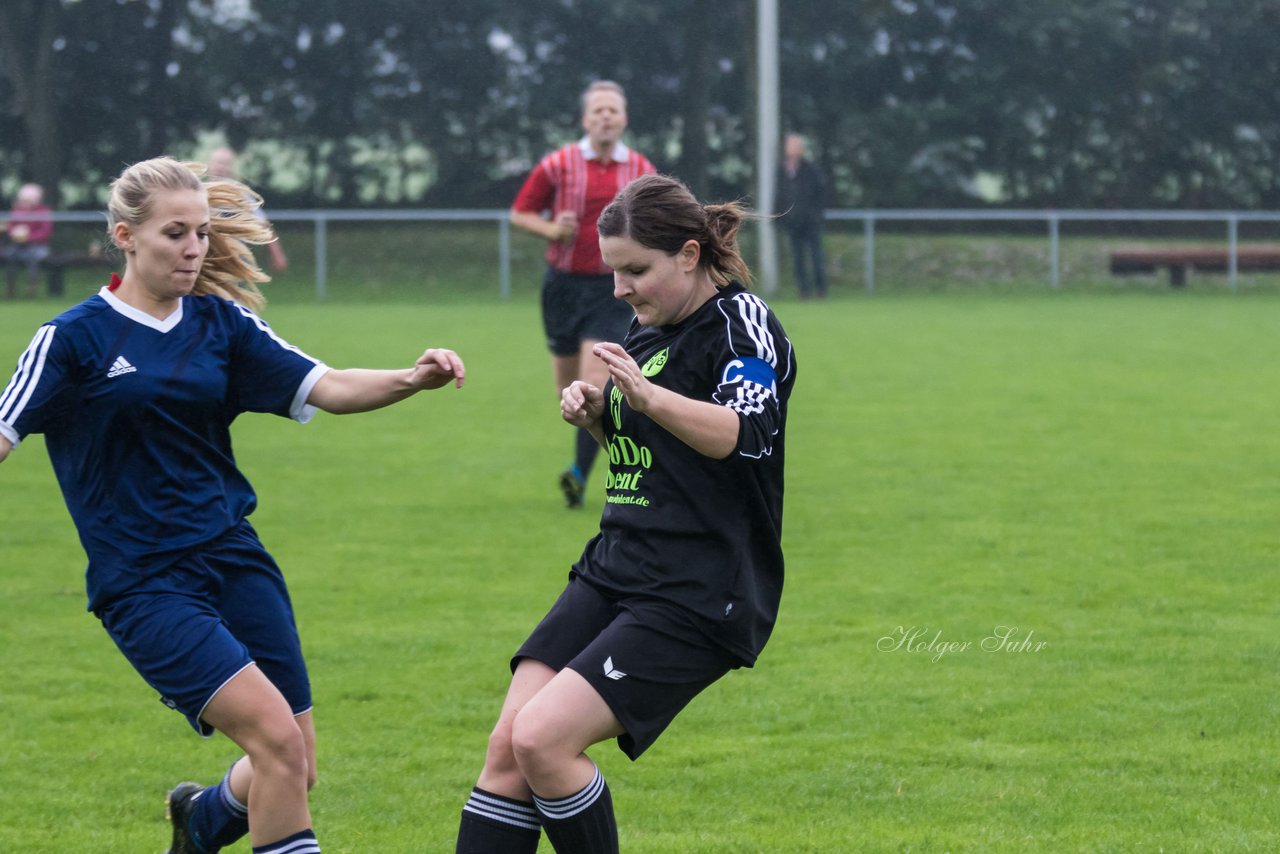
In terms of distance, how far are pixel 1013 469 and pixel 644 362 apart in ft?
20.7

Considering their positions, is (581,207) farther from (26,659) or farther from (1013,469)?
(26,659)

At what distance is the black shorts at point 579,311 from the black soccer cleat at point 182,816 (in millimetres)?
4886

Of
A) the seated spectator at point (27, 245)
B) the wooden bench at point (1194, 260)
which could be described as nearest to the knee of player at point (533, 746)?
the seated spectator at point (27, 245)

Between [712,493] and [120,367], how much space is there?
124 centimetres

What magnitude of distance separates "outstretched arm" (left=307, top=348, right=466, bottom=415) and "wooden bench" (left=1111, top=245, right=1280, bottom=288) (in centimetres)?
2497

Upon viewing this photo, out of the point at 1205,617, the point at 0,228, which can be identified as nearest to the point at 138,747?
the point at 1205,617

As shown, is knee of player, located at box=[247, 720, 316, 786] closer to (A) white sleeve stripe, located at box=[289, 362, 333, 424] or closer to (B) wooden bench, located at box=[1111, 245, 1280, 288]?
(A) white sleeve stripe, located at box=[289, 362, 333, 424]

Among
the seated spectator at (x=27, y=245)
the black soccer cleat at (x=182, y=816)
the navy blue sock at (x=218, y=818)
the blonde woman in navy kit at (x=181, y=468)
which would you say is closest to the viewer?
the blonde woman in navy kit at (x=181, y=468)

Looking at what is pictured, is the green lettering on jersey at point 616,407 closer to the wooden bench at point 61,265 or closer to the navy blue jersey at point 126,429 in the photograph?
the navy blue jersey at point 126,429

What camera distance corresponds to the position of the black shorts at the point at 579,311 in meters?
8.72

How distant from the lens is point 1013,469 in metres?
9.59

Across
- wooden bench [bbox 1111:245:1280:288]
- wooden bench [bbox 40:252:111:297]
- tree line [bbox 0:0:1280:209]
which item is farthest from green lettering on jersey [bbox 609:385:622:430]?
tree line [bbox 0:0:1280:209]

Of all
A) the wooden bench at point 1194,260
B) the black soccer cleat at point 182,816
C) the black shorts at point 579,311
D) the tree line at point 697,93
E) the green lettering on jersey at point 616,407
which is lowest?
the wooden bench at point 1194,260

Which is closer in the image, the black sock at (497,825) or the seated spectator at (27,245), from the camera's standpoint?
the black sock at (497,825)
